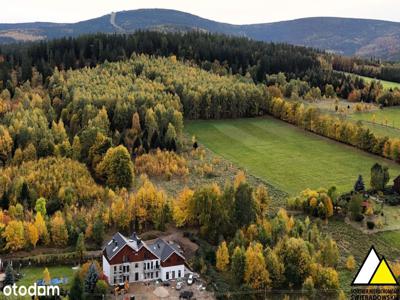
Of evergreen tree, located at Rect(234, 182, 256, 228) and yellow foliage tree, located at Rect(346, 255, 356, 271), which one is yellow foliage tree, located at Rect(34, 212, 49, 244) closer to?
evergreen tree, located at Rect(234, 182, 256, 228)

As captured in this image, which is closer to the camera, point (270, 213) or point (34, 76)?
point (270, 213)

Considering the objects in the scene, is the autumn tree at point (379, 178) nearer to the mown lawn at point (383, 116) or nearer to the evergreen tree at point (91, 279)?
the mown lawn at point (383, 116)

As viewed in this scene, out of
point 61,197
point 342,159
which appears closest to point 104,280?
point 61,197

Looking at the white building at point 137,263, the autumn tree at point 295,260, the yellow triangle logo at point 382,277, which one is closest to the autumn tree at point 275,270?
the autumn tree at point 295,260

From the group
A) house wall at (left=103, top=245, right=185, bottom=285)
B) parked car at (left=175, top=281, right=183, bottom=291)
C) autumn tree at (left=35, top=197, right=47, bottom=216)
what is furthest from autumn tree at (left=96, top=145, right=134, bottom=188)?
parked car at (left=175, top=281, right=183, bottom=291)

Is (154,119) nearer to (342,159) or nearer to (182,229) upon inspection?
(342,159)

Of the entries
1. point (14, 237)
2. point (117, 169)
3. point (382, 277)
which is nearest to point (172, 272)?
point (14, 237)
